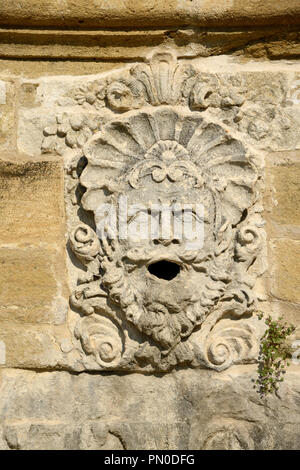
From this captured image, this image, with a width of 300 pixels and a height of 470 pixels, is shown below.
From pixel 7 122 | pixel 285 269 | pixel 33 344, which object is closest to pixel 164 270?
pixel 285 269

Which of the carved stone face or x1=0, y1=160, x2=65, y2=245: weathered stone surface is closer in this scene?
the carved stone face

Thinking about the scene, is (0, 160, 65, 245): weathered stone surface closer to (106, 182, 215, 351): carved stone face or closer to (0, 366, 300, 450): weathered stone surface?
(106, 182, 215, 351): carved stone face

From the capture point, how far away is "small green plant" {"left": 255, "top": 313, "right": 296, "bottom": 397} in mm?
2229

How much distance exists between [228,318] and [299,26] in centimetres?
115

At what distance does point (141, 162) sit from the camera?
2277 millimetres

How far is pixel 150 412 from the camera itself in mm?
2221

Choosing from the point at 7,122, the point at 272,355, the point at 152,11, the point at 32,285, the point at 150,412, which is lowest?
the point at 150,412

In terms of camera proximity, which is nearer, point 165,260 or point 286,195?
point 165,260

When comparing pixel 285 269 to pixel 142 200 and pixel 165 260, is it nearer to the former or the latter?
pixel 165 260

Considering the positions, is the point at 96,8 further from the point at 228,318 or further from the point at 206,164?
the point at 228,318

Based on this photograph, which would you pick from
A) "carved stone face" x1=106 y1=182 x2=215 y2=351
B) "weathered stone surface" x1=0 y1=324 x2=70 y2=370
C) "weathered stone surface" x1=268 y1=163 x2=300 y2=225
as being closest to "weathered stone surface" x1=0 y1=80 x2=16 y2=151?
"carved stone face" x1=106 y1=182 x2=215 y2=351

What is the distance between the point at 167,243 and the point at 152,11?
2.86 feet

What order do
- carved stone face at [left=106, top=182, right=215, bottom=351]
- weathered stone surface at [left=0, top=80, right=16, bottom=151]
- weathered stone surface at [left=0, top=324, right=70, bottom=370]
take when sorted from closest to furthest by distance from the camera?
carved stone face at [left=106, top=182, right=215, bottom=351] → weathered stone surface at [left=0, top=324, right=70, bottom=370] → weathered stone surface at [left=0, top=80, right=16, bottom=151]

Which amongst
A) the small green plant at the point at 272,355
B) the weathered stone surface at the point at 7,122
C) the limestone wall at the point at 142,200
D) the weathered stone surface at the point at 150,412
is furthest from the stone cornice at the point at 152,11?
the weathered stone surface at the point at 150,412
